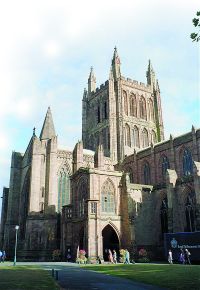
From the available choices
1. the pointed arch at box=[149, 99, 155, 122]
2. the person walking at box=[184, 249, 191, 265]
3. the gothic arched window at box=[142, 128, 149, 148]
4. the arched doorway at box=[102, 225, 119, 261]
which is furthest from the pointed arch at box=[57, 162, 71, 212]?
the pointed arch at box=[149, 99, 155, 122]

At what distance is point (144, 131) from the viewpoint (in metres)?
75.7

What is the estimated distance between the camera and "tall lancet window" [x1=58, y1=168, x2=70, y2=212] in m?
56.5

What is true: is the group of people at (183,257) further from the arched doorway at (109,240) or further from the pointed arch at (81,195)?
the pointed arch at (81,195)

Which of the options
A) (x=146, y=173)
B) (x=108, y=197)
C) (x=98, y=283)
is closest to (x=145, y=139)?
(x=146, y=173)

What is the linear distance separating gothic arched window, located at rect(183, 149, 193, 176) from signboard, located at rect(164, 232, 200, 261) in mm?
14558

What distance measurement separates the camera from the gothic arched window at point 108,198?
44.5 m

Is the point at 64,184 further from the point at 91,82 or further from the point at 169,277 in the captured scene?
the point at 169,277

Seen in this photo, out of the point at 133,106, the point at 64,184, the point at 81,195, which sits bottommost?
the point at 81,195

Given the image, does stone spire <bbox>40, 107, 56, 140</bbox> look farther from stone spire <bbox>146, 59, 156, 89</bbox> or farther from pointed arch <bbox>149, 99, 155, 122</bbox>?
stone spire <bbox>146, 59, 156, 89</bbox>

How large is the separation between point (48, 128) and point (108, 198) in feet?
67.7

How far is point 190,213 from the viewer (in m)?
41.4

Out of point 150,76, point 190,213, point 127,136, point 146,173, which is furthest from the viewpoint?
point 150,76

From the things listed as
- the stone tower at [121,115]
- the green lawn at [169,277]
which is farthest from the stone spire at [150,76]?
the green lawn at [169,277]

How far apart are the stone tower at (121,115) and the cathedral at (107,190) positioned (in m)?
0.25
